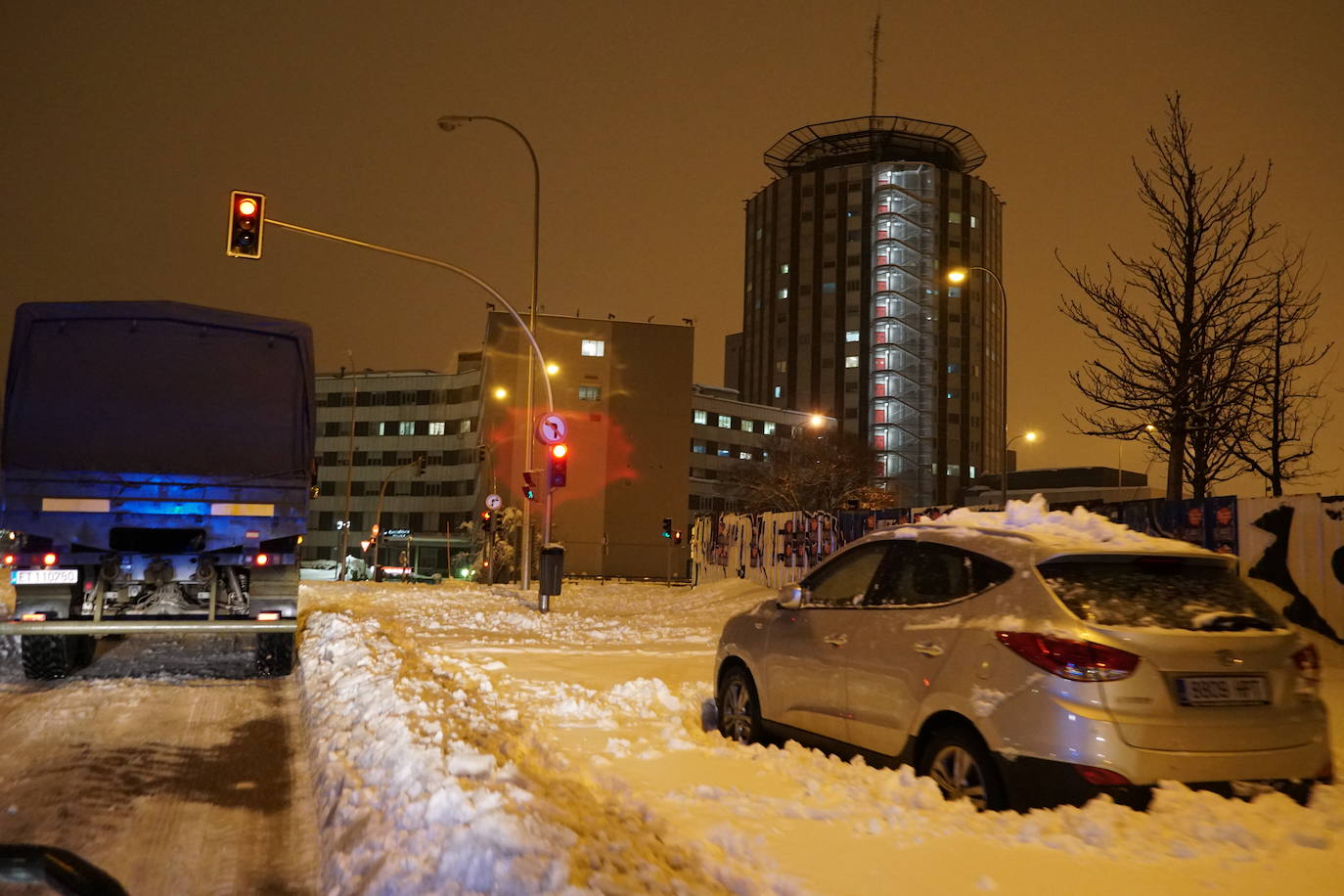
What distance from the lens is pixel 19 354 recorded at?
10828 millimetres

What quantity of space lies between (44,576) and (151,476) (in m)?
1.30

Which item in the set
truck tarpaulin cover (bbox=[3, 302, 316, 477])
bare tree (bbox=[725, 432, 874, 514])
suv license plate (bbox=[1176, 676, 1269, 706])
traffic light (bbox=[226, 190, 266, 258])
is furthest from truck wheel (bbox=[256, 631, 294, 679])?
bare tree (bbox=[725, 432, 874, 514])

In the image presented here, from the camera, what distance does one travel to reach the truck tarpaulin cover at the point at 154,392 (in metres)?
10.7

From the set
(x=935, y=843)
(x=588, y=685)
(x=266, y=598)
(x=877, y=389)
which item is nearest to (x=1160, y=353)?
(x=588, y=685)

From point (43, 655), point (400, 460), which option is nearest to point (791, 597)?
point (43, 655)

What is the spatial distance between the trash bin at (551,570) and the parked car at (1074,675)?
14084 millimetres

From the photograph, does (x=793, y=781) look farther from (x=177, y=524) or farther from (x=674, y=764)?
A: (x=177, y=524)

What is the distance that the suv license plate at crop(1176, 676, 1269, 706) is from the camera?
5000mm

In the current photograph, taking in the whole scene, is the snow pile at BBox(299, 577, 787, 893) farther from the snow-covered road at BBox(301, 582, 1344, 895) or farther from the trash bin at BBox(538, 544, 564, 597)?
the trash bin at BBox(538, 544, 564, 597)

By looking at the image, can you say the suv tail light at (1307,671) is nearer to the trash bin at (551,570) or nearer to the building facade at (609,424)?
the trash bin at (551,570)

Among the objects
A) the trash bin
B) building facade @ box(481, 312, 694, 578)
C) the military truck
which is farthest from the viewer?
building facade @ box(481, 312, 694, 578)

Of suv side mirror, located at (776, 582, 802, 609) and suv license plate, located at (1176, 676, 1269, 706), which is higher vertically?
suv side mirror, located at (776, 582, 802, 609)

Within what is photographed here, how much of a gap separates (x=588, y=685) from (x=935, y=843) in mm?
5909

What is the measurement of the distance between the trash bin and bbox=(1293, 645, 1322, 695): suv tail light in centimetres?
1555
